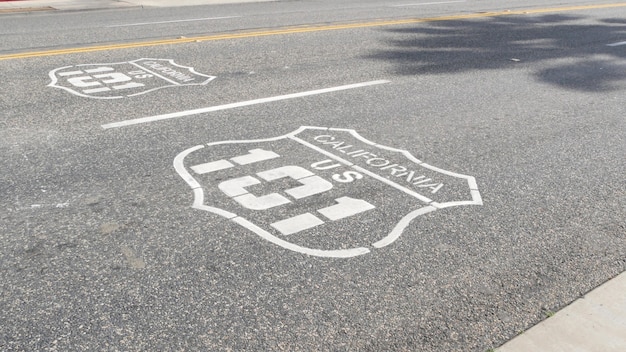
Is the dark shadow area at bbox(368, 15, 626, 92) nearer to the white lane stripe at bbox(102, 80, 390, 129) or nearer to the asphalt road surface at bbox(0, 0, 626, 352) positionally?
the asphalt road surface at bbox(0, 0, 626, 352)

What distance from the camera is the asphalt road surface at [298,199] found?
3336 millimetres

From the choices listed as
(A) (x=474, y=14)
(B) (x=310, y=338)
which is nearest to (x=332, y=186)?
(B) (x=310, y=338)

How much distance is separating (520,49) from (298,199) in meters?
7.19

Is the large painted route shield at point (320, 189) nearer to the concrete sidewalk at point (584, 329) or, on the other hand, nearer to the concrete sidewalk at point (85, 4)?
the concrete sidewalk at point (584, 329)

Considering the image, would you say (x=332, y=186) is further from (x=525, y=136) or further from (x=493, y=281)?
(x=525, y=136)

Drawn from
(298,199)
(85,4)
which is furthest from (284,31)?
(298,199)

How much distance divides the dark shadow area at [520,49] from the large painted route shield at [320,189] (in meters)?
3.53

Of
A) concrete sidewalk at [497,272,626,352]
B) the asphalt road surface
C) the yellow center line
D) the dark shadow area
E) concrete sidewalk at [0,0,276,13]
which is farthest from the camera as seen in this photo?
concrete sidewalk at [0,0,276,13]

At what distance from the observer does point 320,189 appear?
15.5 ft

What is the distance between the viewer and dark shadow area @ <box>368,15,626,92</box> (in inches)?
350

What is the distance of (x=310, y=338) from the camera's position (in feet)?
10.4

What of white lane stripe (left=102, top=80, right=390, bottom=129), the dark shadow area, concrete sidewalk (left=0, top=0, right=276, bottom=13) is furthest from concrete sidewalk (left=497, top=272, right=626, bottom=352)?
concrete sidewalk (left=0, top=0, right=276, bottom=13)

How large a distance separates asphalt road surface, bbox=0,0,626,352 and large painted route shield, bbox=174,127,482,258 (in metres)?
0.02

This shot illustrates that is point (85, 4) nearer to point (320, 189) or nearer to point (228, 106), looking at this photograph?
point (228, 106)
